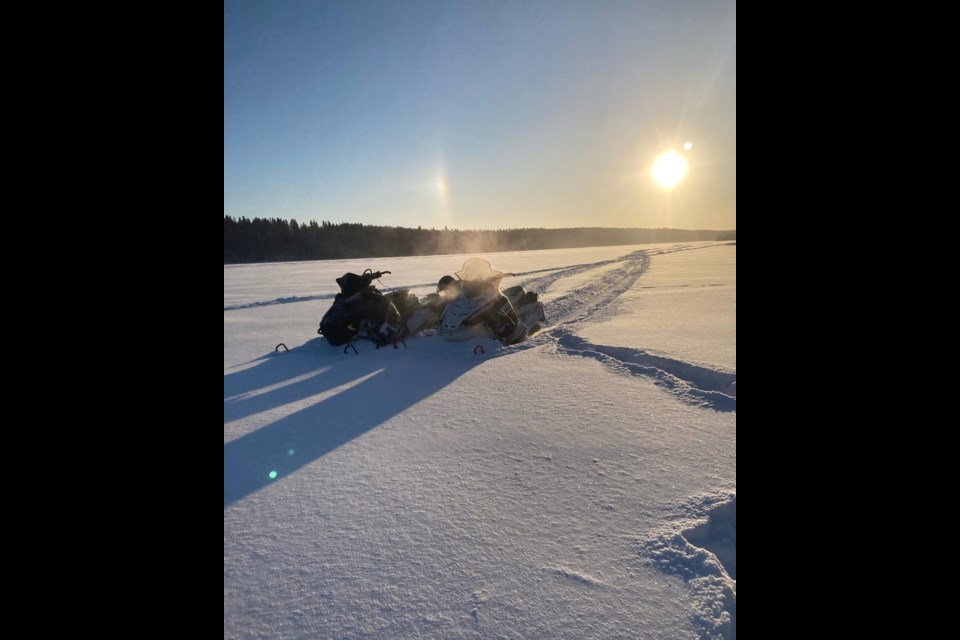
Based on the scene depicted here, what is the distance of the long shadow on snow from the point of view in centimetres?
262

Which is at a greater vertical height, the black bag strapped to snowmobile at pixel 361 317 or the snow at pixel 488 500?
the black bag strapped to snowmobile at pixel 361 317

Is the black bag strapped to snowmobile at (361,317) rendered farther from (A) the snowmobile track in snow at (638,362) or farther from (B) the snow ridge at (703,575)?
(B) the snow ridge at (703,575)

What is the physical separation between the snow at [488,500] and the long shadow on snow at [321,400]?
24mm

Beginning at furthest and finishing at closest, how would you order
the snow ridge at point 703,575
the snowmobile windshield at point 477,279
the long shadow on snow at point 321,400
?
the snowmobile windshield at point 477,279 → the long shadow on snow at point 321,400 → the snow ridge at point 703,575

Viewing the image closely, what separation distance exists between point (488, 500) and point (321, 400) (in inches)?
92.3

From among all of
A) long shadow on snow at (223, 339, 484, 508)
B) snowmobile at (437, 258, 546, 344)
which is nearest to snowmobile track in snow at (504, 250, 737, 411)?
snowmobile at (437, 258, 546, 344)

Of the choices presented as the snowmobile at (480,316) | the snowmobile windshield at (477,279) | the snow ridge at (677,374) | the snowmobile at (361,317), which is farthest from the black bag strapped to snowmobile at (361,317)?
the snow ridge at (677,374)

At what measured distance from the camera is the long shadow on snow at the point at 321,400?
262 centimetres

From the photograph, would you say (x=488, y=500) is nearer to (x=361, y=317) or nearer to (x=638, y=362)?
(x=638, y=362)

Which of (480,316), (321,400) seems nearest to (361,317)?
(480,316)
